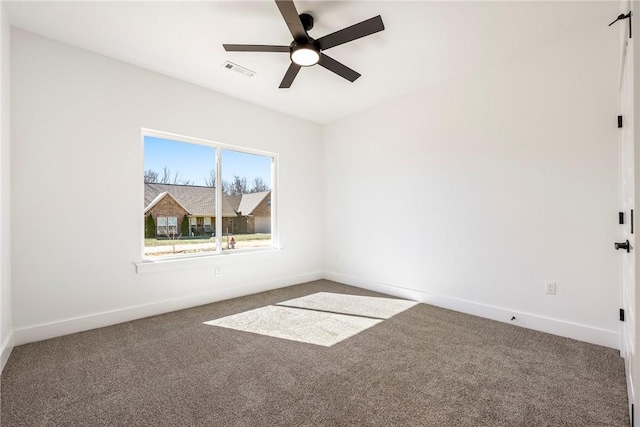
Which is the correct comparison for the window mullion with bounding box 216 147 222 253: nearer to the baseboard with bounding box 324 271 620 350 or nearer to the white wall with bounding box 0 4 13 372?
the white wall with bounding box 0 4 13 372

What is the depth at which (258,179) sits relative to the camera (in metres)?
4.49

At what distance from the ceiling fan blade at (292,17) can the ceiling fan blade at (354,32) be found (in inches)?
7.4

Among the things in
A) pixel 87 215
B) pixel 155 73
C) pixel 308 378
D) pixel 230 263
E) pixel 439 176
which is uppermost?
pixel 155 73

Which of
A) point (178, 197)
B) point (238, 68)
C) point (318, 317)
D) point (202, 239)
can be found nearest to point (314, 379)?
point (318, 317)

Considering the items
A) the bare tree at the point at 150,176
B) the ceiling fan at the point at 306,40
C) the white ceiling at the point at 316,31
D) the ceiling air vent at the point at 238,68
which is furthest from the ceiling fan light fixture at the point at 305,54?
the bare tree at the point at 150,176

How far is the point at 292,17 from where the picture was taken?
2.04 metres

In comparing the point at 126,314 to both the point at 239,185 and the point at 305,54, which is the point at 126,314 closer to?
the point at 239,185

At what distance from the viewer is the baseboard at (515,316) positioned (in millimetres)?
2504

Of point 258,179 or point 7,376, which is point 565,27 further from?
point 7,376

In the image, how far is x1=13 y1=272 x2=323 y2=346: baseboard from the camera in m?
2.60

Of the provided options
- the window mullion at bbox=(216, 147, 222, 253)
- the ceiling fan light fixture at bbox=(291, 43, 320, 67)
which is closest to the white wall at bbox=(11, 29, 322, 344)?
the window mullion at bbox=(216, 147, 222, 253)

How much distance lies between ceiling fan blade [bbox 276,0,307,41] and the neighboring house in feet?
7.80

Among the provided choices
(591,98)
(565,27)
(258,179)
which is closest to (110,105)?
(258,179)

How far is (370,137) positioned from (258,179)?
72.1 inches
